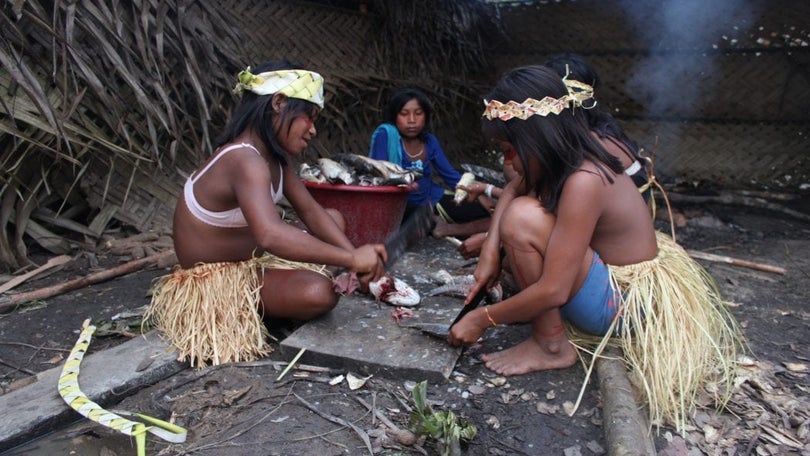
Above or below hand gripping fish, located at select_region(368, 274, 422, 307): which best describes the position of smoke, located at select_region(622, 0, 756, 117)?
above

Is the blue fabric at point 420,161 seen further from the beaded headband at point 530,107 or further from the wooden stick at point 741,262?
the beaded headband at point 530,107

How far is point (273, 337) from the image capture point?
246 centimetres

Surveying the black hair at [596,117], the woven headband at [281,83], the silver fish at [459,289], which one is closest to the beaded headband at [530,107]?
the black hair at [596,117]

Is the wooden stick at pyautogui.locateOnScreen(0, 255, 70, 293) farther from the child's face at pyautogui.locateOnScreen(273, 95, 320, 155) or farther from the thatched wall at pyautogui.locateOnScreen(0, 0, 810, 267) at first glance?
the child's face at pyautogui.locateOnScreen(273, 95, 320, 155)

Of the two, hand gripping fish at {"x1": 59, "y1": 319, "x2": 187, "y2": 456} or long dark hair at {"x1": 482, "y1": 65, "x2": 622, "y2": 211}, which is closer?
hand gripping fish at {"x1": 59, "y1": 319, "x2": 187, "y2": 456}

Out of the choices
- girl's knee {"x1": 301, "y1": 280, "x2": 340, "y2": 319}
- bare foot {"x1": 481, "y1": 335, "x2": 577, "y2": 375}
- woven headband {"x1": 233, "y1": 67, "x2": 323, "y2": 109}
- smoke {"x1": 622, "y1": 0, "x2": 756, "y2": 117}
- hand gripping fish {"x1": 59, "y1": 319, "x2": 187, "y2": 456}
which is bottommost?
hand gripping fish {"x1": 59, "y1": 319, "x2": 187, "y2": 456}

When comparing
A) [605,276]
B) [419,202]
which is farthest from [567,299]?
[419,202]

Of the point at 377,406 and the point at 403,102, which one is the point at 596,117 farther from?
the point at 403,102

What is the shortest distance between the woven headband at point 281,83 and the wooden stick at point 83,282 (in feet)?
4.91

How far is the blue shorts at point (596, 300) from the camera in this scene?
6.80ft

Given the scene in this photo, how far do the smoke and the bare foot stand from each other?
5.34 m

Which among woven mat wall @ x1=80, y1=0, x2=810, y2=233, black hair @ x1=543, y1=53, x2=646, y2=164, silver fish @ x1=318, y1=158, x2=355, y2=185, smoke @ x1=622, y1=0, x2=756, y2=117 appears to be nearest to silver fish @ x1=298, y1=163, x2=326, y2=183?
silver fish @ x1=318, y1=158, x2=355, y2=185

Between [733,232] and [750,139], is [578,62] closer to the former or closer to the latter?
[733,232]

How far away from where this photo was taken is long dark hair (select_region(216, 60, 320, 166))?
91.7 inches
